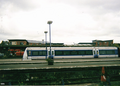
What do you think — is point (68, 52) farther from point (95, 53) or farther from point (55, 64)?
point (55, 64)

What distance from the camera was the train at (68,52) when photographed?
25172mm

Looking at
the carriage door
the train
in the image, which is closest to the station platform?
the train

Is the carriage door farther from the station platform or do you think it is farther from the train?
the station platform

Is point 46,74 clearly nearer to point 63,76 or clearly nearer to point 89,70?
point 63,76

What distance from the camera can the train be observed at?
25172 millimetres

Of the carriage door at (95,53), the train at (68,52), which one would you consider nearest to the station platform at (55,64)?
the train at (68,52)

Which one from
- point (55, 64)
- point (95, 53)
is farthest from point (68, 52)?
point (55, 64)

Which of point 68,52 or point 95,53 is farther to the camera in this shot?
point 95,53

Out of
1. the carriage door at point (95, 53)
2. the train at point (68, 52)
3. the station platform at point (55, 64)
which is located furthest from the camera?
the carriage door at point (95, 53)

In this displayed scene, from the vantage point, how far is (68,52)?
1013 inches

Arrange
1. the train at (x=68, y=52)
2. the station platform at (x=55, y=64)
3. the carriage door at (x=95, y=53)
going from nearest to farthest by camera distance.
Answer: the station platform at (x=55, y=64) < the train at (x=68, y=52) < the carriage door at (x=95, y=53)

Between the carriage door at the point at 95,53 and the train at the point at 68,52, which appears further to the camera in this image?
the carriage door at the point at 95,53

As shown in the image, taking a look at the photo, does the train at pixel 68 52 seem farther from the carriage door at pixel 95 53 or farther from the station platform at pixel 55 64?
the station platform at pixel 55 64

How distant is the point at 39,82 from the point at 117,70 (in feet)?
33.4
